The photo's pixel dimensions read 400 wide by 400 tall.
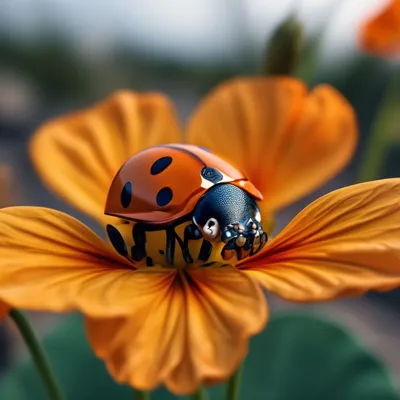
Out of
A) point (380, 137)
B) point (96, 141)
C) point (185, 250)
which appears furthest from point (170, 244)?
point (380, 137)

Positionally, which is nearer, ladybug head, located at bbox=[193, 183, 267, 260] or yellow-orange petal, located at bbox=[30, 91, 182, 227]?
ladybug head, located at bbox=[193, 183, 267, 260]

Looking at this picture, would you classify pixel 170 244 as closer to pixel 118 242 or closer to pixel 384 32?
pixel 118 242

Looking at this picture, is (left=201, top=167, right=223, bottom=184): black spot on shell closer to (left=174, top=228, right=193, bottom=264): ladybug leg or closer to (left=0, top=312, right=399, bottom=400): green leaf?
(left=174, top=228, right=193, bottom=264): ladybug leg

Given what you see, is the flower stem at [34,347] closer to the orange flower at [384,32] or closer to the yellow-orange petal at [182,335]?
the yellow-orange petal at [182,335]

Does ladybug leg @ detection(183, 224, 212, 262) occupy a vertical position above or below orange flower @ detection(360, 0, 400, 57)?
below

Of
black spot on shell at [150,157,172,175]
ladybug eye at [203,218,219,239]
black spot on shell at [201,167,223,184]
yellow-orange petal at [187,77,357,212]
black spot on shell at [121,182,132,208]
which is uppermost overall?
black spot on shell at [150,157,172,175]

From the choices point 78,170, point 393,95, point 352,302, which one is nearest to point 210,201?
point 78,170

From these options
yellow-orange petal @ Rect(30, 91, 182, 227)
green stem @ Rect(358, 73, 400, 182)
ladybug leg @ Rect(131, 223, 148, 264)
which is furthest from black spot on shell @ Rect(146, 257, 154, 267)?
green stem @ Rect(358, 73, 400, 182)
